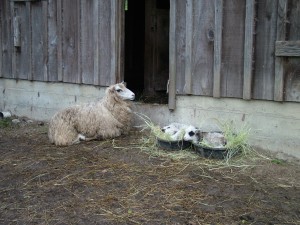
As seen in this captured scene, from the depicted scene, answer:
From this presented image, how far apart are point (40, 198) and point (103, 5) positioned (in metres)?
4.49

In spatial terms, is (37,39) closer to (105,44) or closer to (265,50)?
(105,44)

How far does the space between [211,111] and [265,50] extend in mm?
1301

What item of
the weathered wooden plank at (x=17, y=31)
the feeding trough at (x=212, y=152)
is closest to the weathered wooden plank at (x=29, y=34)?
the weathered wooden plank at (x=17, y=31)

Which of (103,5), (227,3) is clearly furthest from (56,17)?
(227,3)

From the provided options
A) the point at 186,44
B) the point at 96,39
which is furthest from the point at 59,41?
the point at 186,44

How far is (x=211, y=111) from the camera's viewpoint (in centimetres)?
650

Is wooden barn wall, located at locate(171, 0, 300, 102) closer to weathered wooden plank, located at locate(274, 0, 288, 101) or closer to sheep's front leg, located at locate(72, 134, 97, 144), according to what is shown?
weathered wooden plank, located at locate(274, 0, 288, 101)

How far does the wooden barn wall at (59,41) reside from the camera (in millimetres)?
7965

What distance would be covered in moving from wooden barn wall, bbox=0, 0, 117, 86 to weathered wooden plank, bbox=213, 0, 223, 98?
88.4 inches

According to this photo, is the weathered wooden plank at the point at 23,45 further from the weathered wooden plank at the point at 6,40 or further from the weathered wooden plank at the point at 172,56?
the weathered wooden plank at the point at 172,56

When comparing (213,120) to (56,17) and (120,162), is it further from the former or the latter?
(56,17)

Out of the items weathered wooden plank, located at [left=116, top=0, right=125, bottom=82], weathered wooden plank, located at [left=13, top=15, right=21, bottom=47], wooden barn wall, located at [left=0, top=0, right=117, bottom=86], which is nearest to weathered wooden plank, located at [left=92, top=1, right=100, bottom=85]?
wooden barn wall, located at [left=0, top=0, right=117, bottom=86]

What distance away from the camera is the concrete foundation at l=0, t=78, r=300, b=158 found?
5672mm

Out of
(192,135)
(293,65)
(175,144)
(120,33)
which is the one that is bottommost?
(175,144)
